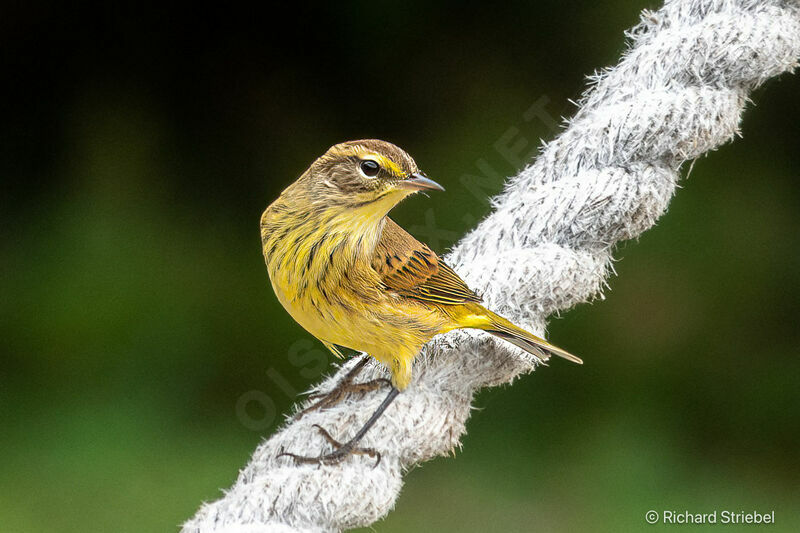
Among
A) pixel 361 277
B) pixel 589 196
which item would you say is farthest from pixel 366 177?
pixel 589 196

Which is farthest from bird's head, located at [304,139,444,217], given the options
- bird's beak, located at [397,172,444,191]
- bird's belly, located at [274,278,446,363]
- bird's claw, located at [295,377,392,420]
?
bird's claw, located at [295,377,392,420]

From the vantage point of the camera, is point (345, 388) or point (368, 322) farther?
point (345, 388)

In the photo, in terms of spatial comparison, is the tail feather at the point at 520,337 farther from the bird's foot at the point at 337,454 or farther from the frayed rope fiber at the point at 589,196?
the bird's foot at the point at 337,454

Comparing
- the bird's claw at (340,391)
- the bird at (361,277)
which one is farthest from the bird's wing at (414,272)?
the bird's claw at (340,391)

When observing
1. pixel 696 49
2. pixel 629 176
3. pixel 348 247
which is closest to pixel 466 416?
pixel 348 247

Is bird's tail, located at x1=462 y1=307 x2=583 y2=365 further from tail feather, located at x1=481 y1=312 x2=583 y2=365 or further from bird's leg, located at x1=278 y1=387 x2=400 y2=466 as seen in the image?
bird's leg, located at x1=278 y1=387 x2=400 y2=466

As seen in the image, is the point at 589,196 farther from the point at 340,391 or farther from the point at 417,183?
the point at 340,391
